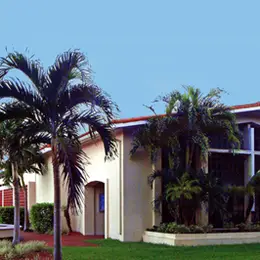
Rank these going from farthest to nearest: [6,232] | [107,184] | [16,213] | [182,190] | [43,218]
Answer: [43,218]
[107,184]
[6,232]
[182,190]
[16,213]

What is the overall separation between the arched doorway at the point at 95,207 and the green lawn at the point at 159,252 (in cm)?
451

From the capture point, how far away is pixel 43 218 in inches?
817

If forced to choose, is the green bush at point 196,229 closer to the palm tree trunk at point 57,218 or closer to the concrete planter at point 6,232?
the concrete planter at point 6,232

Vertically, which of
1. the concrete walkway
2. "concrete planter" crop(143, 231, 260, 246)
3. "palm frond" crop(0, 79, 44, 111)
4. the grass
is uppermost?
"palm frond" crop(0, 79, 44, 111)

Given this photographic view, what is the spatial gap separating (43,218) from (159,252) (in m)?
8.30

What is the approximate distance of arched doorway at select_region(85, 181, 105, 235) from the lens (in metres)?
20.0

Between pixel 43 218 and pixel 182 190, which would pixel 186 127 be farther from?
pixel 43 218

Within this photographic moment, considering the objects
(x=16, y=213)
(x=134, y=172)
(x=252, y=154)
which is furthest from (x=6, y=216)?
(x=252, y=154)

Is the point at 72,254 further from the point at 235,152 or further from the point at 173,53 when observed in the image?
the point at 173,53

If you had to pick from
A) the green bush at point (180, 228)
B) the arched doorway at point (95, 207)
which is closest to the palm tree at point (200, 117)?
the green bush at point (180, 228)

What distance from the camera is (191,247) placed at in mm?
14820

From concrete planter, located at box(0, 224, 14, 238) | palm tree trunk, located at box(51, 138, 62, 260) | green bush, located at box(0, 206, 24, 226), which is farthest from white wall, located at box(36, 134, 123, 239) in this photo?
palm tree trunk, located at box(51, 138, 62, 260)

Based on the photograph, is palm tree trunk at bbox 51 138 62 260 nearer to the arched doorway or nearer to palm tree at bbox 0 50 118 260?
palm tree at bbox 0 50 118 260

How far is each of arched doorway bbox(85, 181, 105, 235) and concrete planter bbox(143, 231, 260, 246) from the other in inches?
152
